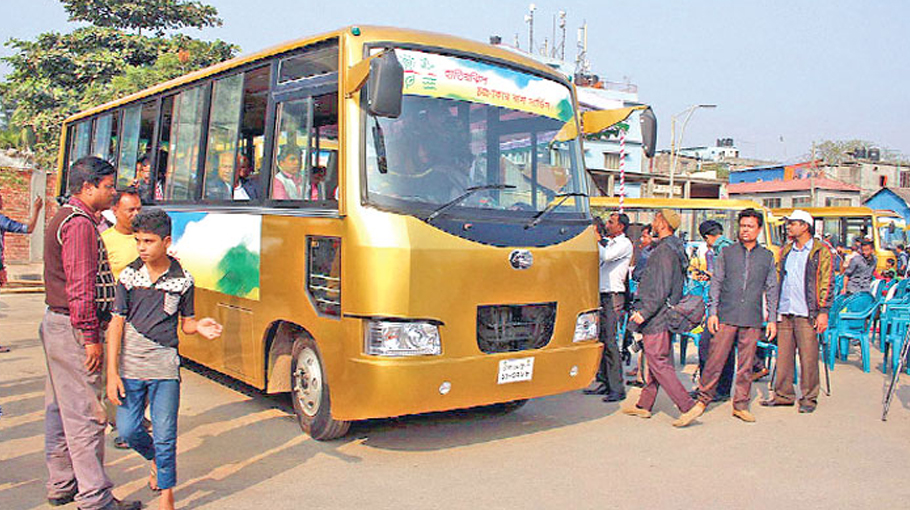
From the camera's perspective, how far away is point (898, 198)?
45.8m

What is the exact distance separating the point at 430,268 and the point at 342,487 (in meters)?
1.52

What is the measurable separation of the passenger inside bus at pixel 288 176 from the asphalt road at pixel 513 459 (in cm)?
188

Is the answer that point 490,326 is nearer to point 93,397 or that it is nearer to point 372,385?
point 372,385

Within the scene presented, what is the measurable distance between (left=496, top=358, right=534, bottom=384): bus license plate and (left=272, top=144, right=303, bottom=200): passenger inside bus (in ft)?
6.54

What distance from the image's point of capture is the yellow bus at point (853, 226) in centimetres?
2266

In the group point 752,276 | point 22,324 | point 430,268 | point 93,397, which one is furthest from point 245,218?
point 22,324

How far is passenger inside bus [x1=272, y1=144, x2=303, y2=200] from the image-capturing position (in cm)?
617

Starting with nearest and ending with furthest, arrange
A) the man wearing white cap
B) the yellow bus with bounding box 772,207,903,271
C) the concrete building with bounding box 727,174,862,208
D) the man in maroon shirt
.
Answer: the man in maroon shirt
the man wearing white cap
the yellow bus with bounding box 772,207,903,271
the concrete building with bounding box 727,174,862,208

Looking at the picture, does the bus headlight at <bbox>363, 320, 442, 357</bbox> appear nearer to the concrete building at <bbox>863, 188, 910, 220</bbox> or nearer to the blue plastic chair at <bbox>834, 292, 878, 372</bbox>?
the blue plastic chair at <bbox>834, 292, 878, 372</bbox>

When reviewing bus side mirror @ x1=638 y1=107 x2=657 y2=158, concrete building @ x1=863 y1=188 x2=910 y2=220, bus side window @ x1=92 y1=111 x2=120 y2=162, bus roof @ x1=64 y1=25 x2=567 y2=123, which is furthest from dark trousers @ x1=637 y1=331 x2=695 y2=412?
concrete building @ x1=863 y1=188 x2=910 y2=220

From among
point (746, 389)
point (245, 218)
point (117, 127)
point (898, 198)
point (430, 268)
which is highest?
point (898, 198)

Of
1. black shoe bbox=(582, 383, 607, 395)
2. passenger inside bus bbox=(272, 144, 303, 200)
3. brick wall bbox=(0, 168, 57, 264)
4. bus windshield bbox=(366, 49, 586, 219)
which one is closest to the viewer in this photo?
bus windshield bbox=(366, 49, 586, 219)

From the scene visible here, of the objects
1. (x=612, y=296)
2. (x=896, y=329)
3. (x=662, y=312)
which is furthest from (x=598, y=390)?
(x=896, y=329)

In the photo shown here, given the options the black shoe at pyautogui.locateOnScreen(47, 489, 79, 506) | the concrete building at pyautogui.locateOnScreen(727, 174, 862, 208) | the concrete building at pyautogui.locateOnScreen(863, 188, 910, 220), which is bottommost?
the black shoe at pyautogui.locateOnScreen(47, 489, 79, 506)
